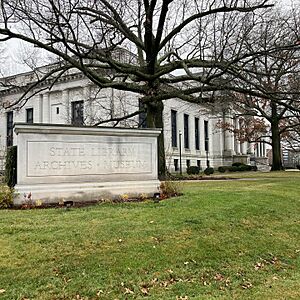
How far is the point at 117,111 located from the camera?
124 feet

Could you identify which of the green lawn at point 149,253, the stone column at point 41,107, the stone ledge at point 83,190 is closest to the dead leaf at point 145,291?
the green lawn at point 149,253

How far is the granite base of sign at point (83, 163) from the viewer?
9.46 metres

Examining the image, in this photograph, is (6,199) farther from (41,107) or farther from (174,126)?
(41,107)

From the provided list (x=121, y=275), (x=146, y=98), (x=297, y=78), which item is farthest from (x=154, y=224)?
(x=297, y=78)

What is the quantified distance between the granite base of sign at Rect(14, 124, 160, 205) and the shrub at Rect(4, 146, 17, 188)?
2.11 ft

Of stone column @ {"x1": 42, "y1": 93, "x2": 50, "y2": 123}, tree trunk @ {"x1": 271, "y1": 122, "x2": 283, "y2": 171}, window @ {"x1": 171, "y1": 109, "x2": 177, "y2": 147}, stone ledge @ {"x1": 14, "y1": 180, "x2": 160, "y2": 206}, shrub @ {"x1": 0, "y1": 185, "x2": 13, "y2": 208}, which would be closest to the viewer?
shrub @ {"x1": 0, "y1": 185, "x2": 13, "y2": 208}

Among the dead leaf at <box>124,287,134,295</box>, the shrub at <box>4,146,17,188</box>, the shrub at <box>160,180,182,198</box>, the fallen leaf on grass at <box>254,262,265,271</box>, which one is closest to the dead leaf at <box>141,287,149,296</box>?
the dead leaf at <box>124,287,134,295</box>

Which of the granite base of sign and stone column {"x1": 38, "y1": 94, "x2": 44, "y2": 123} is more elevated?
stone column {"x1": 38, "y1": 94, "x2": 44, "y2": 123}

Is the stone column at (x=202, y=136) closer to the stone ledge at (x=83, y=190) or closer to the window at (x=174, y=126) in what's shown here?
the window at (x=174, y=126)

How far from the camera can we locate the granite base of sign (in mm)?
9461

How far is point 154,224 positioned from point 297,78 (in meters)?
18.6

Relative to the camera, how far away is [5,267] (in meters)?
5.29

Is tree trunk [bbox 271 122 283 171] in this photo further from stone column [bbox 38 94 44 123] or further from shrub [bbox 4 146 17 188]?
stone column [bbox 38 94 44 123]

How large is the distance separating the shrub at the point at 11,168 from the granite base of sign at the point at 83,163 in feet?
2.11
